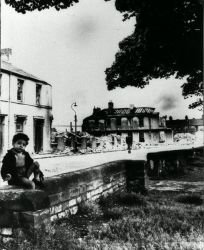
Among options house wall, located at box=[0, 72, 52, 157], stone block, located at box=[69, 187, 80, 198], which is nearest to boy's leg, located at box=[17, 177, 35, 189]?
house wall, located at box=[0, 72, 52, 157]

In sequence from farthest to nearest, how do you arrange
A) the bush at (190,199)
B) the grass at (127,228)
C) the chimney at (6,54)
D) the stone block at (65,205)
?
the bush at (190,199) < the chimney at (6,54) < the stone block at (65,205) < the grass at (127,228)

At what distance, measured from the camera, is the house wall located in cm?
480

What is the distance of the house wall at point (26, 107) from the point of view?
15.7 feet

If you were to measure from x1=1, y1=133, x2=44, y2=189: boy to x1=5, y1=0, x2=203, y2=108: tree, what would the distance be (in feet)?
9.86

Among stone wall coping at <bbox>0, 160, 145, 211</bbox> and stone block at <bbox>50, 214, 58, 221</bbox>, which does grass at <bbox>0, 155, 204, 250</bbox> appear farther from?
stone wall coping at <bbox>0, 160, 145, 211</bbox>

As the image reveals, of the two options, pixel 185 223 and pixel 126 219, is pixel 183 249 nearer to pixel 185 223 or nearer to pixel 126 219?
pixel 185 223

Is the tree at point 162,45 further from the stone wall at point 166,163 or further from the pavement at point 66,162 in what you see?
the stone wall at point 166,163

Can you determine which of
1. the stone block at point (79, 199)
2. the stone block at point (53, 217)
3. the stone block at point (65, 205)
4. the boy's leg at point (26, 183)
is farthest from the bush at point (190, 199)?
the boy's leg at point (26, 183)

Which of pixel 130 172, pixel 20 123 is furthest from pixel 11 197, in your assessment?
pixel 130 172

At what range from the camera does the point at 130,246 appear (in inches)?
150

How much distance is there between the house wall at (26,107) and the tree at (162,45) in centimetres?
189

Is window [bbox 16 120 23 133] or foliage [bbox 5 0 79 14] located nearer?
window [bbox 16 120 23 133]

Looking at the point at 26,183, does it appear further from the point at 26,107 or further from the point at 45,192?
the point at 26,107

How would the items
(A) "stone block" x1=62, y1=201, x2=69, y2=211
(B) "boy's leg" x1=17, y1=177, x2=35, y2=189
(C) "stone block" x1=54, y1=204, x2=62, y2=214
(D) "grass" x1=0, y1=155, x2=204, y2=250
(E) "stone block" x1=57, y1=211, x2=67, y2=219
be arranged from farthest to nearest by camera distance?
1. (A) "stone block" x1=62, y1=201, x2=69, y2=211
2. (E) "stone block" x1=57, y1=211, x2=67, y2=219
3. (C) "stone block" x1=54, y1=204, x2=62, y2=214
4. (B) "boy's leg" x1=17, y1=177, x2=35, y2=189
5. (D) "grass" x1=0, y1=155, x2=204, y2=250
